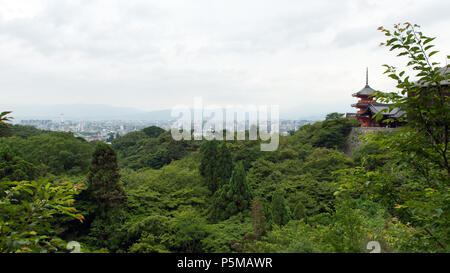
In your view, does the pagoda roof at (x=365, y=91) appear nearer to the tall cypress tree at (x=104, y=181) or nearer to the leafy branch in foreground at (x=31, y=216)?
the tall cypress tree at (x=104, y=181)

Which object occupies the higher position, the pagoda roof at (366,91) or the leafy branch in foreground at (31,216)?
the pagoda roof at (366,91)

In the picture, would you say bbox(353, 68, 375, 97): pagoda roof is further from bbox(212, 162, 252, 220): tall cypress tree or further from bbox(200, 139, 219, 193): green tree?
Answer: bbox(212, 162, 252, 220): tall cypress tree

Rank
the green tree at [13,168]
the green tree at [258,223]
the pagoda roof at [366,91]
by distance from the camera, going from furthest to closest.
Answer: the pagoda roof at [366,91]
the green tree at [13,168]
the green tree at [258,223]

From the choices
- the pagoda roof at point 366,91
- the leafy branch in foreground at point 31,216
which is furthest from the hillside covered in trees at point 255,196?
the pagoda roof at point 366,91

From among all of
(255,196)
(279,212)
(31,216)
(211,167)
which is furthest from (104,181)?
(31,216)

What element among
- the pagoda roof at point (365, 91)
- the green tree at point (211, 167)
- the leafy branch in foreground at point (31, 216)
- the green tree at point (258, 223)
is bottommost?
the green tree at point (258, 223)

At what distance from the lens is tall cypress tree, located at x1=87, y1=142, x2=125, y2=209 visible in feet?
32.4

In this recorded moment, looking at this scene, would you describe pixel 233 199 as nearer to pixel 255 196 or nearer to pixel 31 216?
pixel 255 196

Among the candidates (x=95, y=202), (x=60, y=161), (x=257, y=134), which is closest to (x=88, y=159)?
(x=60, y=161)

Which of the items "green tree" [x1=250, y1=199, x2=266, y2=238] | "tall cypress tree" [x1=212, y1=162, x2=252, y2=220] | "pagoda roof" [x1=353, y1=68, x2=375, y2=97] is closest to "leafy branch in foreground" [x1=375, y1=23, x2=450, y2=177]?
"green tree" [x1=250, y1=199, x2=266, y2=238]

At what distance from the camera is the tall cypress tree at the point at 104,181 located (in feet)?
32.4

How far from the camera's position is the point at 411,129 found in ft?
7.64

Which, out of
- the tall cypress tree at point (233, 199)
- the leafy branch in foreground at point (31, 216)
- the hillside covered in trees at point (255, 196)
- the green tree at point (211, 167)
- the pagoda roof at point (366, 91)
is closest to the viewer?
the leafy branch in foreground at point (31, 216)

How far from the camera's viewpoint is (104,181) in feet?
32.8
